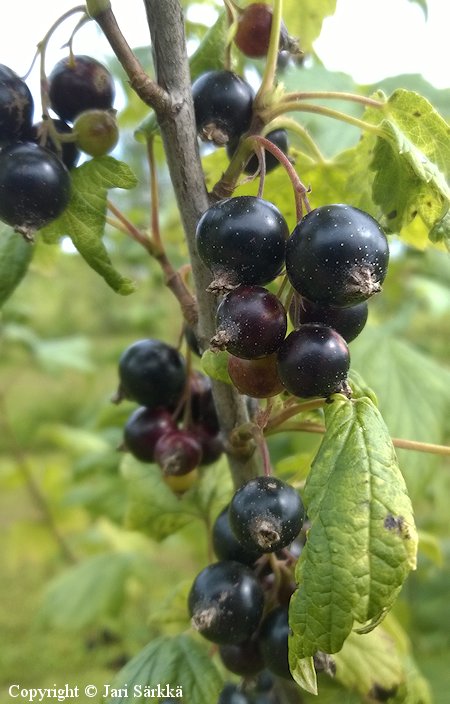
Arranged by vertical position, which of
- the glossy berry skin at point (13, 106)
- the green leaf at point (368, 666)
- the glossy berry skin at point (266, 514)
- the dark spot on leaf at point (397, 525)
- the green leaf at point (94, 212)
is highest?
the glossy berry skin at point (13, 106)

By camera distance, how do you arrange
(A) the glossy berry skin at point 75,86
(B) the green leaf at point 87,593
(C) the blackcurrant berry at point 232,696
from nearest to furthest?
1. (A) the glossy berry skin at point 75,86
2. (C) the blackcurrant berry at point 232,696
3. (B) the green leaf at point 87,593

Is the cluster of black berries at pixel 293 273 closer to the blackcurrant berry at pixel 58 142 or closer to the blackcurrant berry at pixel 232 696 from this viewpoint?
the blackcurrant berry at pixel 58 142

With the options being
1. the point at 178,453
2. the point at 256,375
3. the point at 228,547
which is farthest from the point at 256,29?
the point at 228,547

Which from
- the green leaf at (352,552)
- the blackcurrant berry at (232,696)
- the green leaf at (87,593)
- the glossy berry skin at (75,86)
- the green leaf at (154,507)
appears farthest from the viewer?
the green leaf at (87,593)

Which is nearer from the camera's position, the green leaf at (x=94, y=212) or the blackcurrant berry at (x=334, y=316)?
the blackcurrant berry at (x=334, y=316)

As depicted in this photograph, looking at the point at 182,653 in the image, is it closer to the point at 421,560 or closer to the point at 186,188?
the point at 186,188

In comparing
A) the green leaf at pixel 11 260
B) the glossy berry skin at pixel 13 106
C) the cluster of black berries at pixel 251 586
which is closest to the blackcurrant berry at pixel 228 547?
the cluster of black berries at pixel 251 586

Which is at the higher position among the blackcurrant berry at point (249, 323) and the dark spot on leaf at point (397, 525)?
the blackcurrant berry at point (249, 323)

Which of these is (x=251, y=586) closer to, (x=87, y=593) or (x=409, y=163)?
(x=409, y=163)
